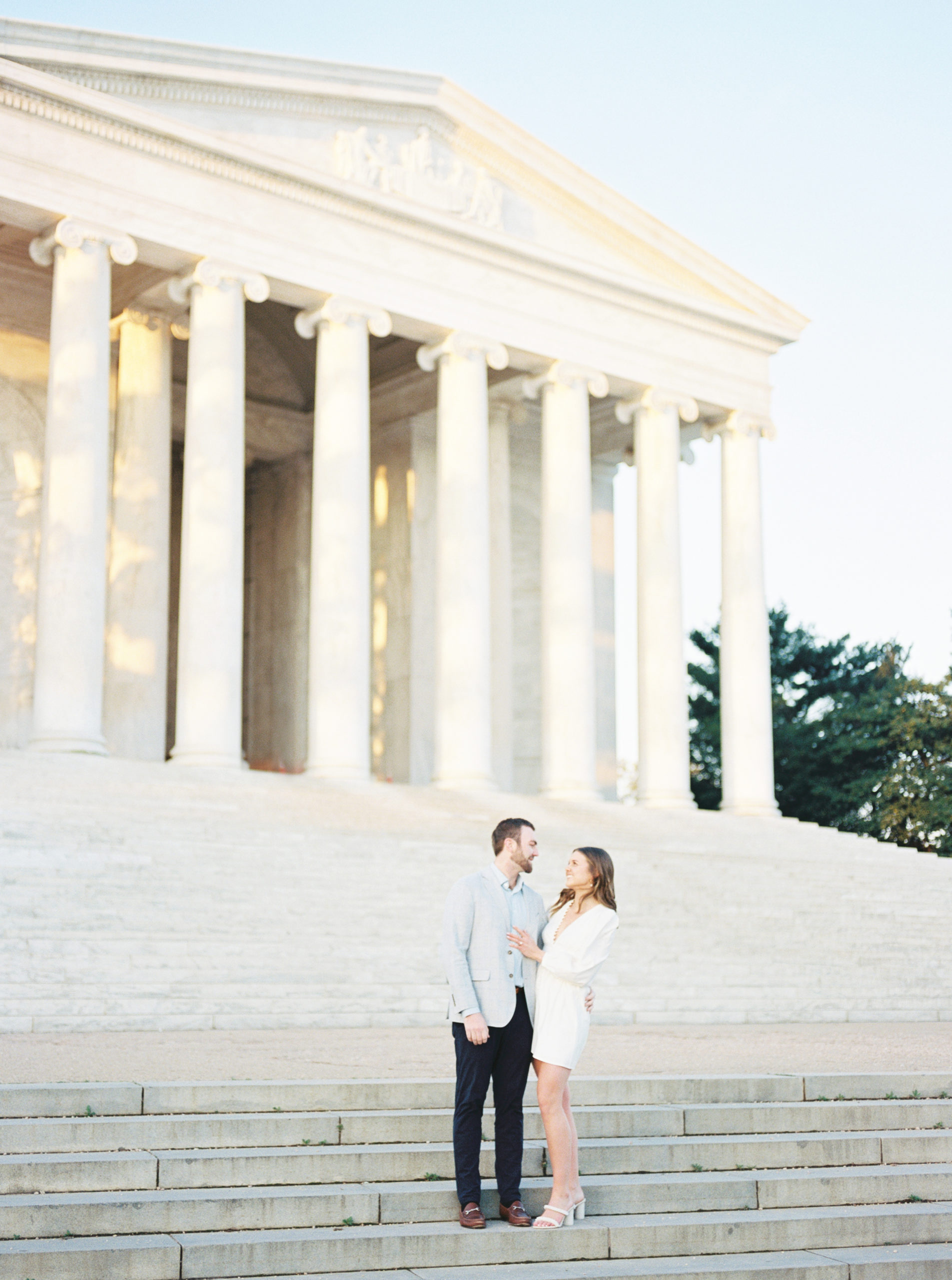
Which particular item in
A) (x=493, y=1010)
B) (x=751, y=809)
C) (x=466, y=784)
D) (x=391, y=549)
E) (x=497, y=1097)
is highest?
(x=391, y=549)

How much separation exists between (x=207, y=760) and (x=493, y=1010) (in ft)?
98.7

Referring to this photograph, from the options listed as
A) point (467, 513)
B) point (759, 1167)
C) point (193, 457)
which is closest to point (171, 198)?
point (193, 457)

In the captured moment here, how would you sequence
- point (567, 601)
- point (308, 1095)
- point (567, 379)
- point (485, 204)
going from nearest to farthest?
point (308, 1095)
point (485, 204)
point (567, 601)
point (567, 379)

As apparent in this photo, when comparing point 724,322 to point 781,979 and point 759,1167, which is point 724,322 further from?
point 759,1167

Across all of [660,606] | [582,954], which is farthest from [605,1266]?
[660,606]

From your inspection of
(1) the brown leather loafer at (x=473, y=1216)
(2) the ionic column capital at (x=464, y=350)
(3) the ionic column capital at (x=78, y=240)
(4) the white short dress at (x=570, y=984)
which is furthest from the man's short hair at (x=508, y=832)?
(2) the ionic column capital at (x=464, y=350)

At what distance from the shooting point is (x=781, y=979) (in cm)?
3088

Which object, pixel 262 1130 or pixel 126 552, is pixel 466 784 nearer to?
pixel 126 552

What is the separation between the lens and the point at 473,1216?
533 inches

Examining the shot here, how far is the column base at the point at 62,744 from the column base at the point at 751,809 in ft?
80.1

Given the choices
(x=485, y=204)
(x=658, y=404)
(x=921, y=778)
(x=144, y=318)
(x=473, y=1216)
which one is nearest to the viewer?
(x=473, y=1216)

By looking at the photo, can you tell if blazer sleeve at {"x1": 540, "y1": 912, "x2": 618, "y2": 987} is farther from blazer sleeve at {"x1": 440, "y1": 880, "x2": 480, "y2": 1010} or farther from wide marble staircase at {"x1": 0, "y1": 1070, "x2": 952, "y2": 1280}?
wide marble staircase at {"x1": 0, "y1": 1070, "x2": 952, "y2": 1280}

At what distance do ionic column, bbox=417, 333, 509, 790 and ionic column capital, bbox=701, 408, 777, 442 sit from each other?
38.4 feet

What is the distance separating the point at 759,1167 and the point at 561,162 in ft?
141
